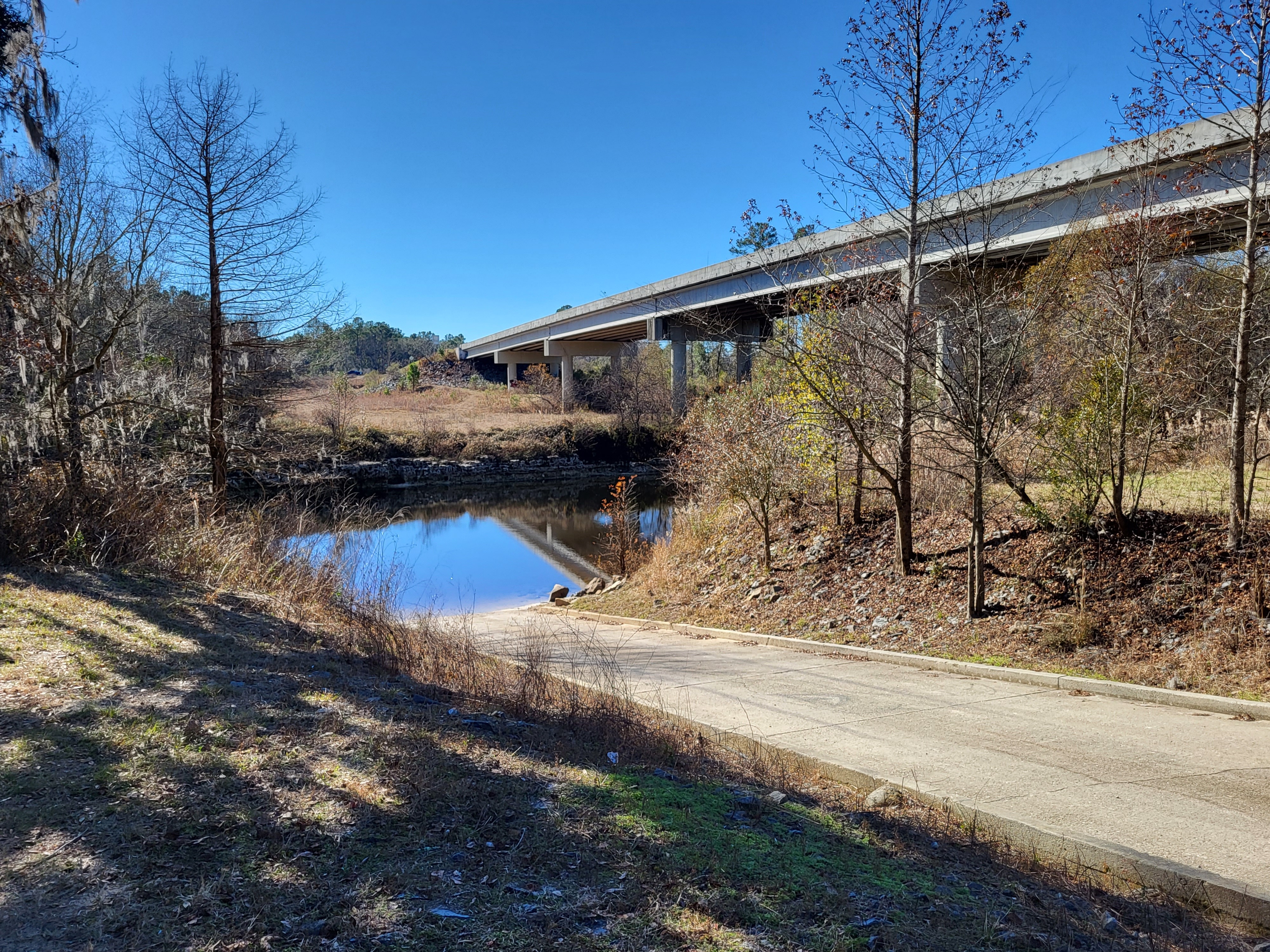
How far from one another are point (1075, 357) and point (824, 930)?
12.4m

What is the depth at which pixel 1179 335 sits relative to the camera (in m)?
10.2

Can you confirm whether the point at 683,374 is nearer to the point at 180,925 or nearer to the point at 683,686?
the point at 683,686

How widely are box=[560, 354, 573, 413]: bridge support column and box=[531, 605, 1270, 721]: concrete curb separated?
52.1 m

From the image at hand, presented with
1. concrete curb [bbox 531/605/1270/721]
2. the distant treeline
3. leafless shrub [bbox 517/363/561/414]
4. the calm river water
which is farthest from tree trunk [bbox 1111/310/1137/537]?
the distant treeline

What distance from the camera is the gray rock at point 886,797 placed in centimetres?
547

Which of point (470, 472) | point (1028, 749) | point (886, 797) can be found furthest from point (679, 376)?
point (886, 797)

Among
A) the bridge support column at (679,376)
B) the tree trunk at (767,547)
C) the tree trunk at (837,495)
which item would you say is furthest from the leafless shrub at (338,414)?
the tree trunk at (837,495)

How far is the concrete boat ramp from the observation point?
4.72 metres

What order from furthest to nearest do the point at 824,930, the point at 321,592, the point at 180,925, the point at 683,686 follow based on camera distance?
the point at 321,592, the point at 683,686, the point at 824,930, the point at 180,925

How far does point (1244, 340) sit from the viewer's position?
29.7ft

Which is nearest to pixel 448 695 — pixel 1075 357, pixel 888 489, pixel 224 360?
pixel 888 489

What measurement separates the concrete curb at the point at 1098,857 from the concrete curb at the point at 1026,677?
350 centimetres

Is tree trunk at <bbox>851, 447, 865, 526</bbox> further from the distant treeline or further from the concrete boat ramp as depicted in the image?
the distant treeline

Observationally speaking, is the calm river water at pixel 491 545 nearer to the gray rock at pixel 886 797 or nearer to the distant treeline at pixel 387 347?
the gray rock at pixel 886 797
